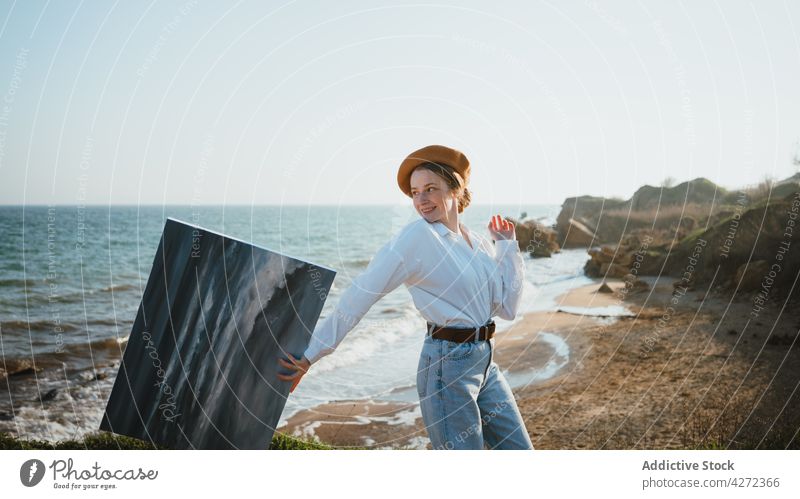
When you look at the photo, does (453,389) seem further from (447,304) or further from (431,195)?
(431,195)

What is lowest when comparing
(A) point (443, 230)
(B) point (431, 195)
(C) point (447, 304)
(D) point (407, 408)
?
(D) point (407, 408)

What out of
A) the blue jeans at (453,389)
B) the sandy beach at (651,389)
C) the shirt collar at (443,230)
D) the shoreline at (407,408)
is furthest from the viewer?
the shoreline at (407,408)

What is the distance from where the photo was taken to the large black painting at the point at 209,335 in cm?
291

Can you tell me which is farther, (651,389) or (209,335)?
(651,389)

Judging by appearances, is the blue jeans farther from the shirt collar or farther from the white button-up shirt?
the shirt collar

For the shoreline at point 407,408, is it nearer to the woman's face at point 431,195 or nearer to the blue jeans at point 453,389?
the blue jeans at point 453,389

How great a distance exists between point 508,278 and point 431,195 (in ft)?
1.71

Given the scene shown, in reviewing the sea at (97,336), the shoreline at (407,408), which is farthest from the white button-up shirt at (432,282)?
the shoreline at (407,408)

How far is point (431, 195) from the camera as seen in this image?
9.99 ft

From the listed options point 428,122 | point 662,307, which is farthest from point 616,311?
point 428,122

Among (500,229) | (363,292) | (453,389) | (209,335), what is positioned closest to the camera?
(363,292)

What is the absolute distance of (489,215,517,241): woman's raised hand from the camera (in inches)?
128

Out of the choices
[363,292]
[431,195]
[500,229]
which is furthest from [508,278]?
[363,292]

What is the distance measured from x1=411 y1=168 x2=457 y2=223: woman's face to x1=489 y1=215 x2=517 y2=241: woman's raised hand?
1.10 ft
